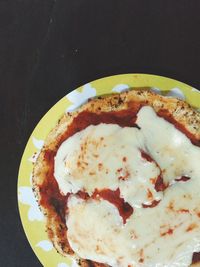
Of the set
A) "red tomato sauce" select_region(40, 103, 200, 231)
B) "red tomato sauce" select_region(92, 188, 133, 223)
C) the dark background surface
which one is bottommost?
"red tomato sauce" select_region(92, 188, 133, 223)

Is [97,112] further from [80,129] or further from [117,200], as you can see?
[117,200]

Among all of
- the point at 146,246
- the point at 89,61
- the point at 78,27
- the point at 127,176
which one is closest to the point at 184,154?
the point at 127,176

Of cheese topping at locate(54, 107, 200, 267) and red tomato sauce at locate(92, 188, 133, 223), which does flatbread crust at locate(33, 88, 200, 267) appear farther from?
red tomato sauce at locate(92, 188, 133, 223)

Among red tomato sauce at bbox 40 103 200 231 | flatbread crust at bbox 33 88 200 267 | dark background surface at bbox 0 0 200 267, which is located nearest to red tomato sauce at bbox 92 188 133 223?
A: red tomato sauce at bbox 40 103 200 231

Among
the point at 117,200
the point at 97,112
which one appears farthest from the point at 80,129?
the point at 117,200

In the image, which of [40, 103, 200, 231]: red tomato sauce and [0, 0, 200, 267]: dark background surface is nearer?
[40, 103, 200, 231]: red tomato sauce

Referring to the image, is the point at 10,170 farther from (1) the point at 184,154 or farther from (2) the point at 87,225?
(1) the point at 184,154

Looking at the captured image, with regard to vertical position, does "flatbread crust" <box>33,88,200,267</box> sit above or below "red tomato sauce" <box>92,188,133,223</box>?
above
